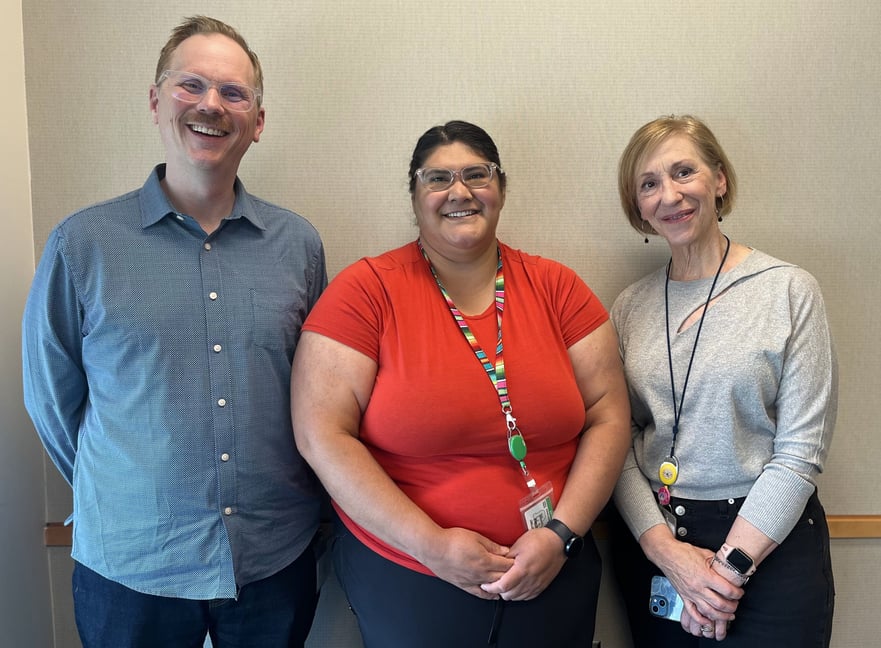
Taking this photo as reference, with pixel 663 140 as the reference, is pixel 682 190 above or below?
below

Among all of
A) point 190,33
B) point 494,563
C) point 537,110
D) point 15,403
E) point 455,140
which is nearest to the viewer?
point 494,563

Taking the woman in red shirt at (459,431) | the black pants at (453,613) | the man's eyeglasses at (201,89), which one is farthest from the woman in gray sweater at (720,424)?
the man's eyeglasses at (201,89)

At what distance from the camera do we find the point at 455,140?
156 cm

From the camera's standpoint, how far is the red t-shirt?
1.40m

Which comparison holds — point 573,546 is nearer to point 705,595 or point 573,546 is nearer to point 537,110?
point 705,595

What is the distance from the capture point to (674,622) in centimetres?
159

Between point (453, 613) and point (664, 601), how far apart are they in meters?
0.60

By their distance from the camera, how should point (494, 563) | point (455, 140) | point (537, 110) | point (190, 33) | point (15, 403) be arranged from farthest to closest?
point (537, 110), point (15, 403), point (455, 140), point (190, 33), point (494, 563)

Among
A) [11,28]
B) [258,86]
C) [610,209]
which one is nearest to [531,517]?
[610,209]

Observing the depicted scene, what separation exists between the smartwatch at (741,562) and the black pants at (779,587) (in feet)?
0.21

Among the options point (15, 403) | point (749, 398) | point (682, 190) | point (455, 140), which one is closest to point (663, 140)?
point (682, 190)

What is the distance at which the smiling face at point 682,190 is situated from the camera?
1.60m

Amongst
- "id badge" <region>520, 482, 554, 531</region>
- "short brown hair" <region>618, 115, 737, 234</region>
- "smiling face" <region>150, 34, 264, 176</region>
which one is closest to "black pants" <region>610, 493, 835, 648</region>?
"id badge" <region>520, 482, 554, 531</region>

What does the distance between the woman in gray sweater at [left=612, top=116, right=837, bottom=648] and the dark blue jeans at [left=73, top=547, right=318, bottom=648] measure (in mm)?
937
